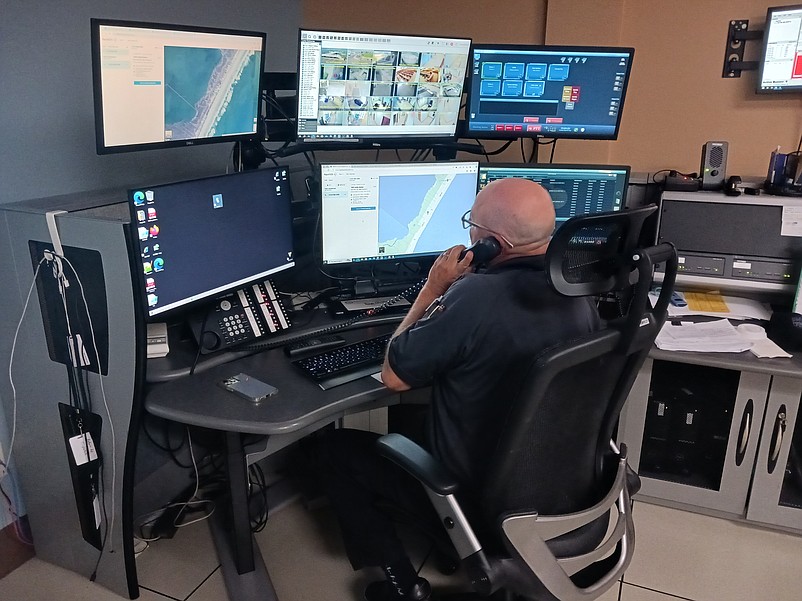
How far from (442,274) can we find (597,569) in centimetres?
79

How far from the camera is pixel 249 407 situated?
1526 mm

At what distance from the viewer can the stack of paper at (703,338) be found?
204 cm

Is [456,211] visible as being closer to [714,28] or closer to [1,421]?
[714,28]

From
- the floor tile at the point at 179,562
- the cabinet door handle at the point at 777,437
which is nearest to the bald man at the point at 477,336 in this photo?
the floor tile at the point at 179,562

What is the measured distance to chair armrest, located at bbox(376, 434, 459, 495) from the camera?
1309 millimetres

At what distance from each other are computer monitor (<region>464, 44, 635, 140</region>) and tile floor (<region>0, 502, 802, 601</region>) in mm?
1452

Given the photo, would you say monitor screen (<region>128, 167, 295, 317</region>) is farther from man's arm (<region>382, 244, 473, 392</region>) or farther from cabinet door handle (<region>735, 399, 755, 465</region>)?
cabinet door handle (<region>735, 399, 755, 465</region>)

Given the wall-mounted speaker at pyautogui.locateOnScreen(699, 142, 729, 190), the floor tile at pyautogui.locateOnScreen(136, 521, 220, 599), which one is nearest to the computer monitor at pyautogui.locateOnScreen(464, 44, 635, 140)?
the wall-mounted speaker at pyautogui.locateOnScreen(699, 142, 729, 190)

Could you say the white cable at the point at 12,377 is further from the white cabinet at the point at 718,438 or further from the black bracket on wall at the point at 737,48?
the black bracket on wall at the point at 737,48

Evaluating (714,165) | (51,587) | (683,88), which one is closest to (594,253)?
(714,165)

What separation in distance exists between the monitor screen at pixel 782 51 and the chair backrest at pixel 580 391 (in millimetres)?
1770

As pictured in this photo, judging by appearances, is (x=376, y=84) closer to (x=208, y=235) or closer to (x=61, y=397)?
(x=208, y=235)

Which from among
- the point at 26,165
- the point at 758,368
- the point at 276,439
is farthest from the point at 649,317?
the point at 26,165

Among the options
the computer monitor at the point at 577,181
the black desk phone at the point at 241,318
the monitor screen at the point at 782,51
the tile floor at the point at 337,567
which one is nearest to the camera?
the black desk phone at the point at 241,318
